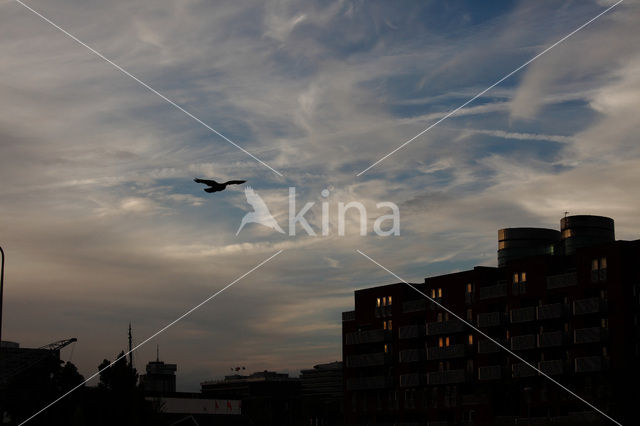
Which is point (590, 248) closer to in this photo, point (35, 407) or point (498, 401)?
point (498, 401)

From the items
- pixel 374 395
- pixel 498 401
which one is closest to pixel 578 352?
pixel 498 401

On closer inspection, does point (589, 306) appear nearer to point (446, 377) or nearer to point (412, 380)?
point (446, 377)

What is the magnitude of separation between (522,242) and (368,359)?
27.3 metres

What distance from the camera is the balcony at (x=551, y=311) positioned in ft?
337

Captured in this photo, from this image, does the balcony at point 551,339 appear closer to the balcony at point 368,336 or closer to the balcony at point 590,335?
the balcony at point 590,335

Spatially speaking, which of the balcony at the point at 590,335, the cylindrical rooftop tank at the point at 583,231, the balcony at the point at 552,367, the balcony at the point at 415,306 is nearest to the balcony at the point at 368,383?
the balcony at the point at 415,306

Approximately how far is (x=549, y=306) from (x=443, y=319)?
65.0 ft

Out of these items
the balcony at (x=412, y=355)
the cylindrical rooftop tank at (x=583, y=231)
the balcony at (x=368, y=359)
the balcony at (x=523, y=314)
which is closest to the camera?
the balcony at (x=523, y=314)

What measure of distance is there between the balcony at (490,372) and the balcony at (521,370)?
1926 mm

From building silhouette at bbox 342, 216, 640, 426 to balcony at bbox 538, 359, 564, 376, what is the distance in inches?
4.5

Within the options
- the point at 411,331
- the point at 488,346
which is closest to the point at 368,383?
the point at 411,331

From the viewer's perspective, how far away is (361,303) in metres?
136

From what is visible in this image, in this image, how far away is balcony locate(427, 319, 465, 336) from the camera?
116625 millimetres

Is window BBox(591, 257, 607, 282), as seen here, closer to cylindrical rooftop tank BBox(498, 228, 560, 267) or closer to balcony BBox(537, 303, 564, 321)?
balcony BBox(537, 303, 564, 321)
